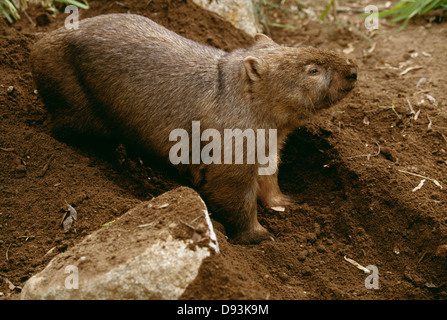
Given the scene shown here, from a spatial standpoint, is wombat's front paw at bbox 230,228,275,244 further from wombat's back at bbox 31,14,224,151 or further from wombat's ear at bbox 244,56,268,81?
wombat's ear at bbox 244,56,268,81

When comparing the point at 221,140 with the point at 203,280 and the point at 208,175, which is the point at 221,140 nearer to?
the point at 208,175

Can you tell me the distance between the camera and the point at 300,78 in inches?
174

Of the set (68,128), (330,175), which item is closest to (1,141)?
(68,128)

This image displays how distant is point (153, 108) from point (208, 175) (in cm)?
85

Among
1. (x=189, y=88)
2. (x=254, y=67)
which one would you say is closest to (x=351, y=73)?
(x=254, y=67)

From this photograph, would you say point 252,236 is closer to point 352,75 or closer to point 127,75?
point 352,75

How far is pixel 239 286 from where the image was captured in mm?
3262

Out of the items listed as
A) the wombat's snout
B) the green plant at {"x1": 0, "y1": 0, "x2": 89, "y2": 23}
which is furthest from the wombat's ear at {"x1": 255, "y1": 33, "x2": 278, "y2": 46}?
the green plant at {"x1": 0, "y1": 0, "x2": 89, "y2": 23}

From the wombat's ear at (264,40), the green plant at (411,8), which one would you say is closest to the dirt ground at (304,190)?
the wombat's ear at (264,40)

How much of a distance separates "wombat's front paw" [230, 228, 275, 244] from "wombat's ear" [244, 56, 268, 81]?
1480mm

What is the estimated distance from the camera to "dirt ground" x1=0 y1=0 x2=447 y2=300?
3936 mm

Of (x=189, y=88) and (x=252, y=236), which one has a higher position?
(x=189, y=88)

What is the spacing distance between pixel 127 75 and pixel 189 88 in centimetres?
62

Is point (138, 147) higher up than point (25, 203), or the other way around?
point (138, 147)
